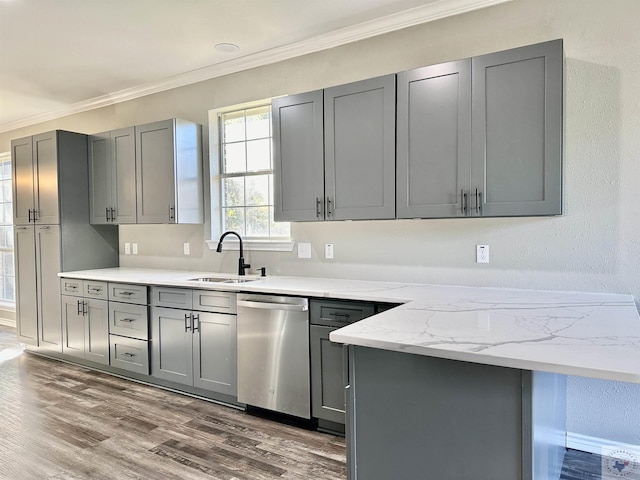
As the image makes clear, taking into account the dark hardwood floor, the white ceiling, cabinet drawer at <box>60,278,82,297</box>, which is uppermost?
the white ceiling

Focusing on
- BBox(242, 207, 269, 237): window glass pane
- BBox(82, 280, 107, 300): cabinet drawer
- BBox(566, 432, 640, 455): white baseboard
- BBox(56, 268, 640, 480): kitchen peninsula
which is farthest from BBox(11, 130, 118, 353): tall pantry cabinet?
BBox(566, 432, 640, 455): white baseboard

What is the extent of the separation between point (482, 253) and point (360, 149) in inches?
40.2

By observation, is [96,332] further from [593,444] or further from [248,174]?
[593,444]

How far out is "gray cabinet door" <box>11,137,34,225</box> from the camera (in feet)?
15.1

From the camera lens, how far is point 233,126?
4.01 meters

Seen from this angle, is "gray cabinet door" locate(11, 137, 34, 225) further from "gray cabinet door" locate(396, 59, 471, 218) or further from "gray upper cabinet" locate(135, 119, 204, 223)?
"gray cabinet door" locate(396, 59, 471, 218)

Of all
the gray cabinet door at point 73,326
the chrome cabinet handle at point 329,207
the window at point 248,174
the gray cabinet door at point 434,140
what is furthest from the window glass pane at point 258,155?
the gray cabinet door at point 73,326

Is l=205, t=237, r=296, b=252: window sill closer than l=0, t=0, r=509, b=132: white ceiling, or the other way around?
l=0, t=0, r=509, b=132: white ceiling

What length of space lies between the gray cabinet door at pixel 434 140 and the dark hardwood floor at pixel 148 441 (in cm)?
153

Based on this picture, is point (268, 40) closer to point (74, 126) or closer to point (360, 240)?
point (360, 240)

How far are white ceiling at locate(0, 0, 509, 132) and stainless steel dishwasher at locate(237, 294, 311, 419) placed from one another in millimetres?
1927

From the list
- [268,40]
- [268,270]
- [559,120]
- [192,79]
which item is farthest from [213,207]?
[559,120]

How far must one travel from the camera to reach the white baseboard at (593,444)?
2.43 m

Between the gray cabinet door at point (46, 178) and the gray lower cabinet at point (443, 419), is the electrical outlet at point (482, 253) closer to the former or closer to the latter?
the gray lower cabinet at point (443, 419)
